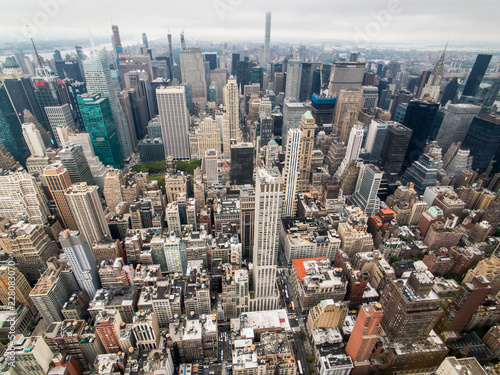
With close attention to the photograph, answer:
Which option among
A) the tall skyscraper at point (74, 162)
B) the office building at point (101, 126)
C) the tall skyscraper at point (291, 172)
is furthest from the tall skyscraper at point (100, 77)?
the tall skyscraper at point (291, 172)

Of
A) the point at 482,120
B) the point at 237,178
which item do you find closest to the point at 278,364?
the point at 237,178

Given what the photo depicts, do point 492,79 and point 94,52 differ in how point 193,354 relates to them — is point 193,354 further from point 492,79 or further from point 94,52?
point 492,79

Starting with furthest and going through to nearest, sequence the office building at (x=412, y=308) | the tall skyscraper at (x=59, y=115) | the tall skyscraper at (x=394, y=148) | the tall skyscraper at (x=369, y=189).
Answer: the tall skyscraper at (x=59, y=115) → the tall skyscraper at (x=394, y=148) → the tall skyscraper at (x=369, y=189) → the office building at (x=412, y=308)

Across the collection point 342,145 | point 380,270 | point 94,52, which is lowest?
point 380,270

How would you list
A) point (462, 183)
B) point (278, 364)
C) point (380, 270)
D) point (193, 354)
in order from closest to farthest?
point (278, 364), point (193, 354), point (380, 270), point (462, 183)

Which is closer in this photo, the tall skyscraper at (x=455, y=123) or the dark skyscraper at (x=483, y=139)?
the dark skyscraper at (x=483, y=139)

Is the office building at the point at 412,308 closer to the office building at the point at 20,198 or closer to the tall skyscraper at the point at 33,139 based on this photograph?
the office building at the point at 20,198

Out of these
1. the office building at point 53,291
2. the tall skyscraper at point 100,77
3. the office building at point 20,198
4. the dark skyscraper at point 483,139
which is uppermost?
the tall skyscraper at point 100,77
